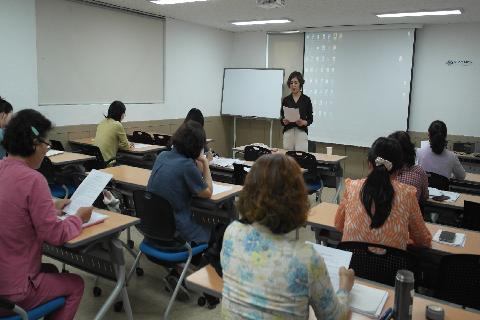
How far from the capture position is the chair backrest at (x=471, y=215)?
3.03 m

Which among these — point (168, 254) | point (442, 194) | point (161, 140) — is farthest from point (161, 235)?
point (161, 140)

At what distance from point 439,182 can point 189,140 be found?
2442 millimetres

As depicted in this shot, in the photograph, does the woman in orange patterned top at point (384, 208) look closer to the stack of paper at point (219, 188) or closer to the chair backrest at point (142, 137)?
the stack of paper at point (219, 188)

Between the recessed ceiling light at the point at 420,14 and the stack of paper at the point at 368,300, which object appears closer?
the stack of paper at the point at 368,300

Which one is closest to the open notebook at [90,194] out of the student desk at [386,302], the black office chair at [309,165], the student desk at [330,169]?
the student desk at [386,302]

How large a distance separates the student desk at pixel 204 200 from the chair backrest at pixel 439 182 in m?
1.85

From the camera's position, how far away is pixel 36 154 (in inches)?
79.4

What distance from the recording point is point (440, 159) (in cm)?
406

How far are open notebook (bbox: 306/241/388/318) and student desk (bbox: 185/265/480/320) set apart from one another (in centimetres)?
2

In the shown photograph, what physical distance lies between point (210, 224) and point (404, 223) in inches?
78.3

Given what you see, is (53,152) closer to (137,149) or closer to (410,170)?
(137,149)

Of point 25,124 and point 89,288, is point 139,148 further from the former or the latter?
point 25,124

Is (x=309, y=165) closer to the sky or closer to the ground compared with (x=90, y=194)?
closer to the ground

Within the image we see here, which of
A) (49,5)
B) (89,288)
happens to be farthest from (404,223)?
(49,5)
